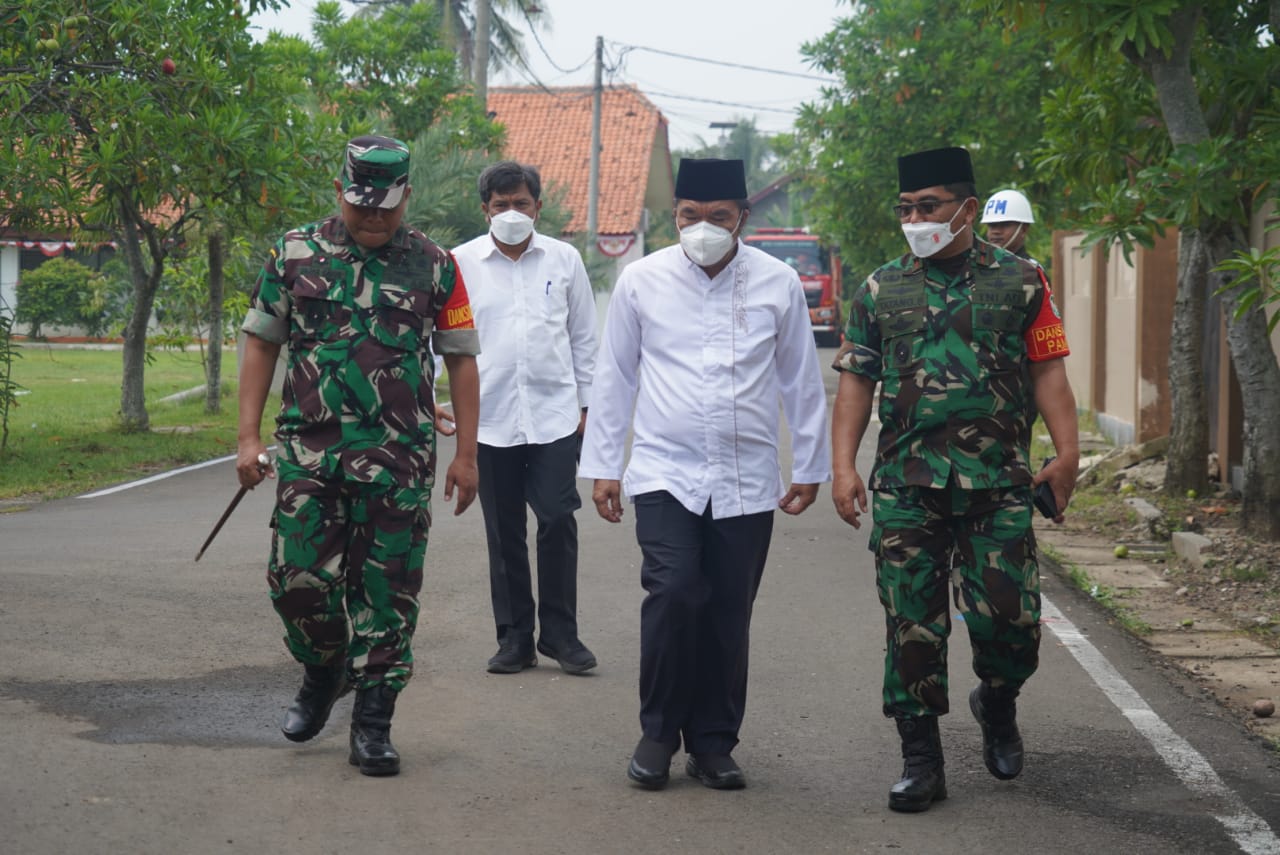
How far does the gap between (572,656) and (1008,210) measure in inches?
123

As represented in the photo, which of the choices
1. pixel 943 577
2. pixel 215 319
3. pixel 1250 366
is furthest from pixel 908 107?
pixel 943 577

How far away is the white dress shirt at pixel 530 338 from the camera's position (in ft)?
23.1

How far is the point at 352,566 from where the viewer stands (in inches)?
215

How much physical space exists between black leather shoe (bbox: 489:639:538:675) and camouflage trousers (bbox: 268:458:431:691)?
1.54 metres

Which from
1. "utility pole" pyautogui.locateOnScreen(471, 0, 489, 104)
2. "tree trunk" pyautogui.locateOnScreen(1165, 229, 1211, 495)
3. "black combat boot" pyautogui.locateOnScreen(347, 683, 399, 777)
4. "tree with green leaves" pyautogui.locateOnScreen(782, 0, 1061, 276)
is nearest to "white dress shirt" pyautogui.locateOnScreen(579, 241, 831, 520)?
"black combat boot" pyautogui.locateOnScreen(347, 683, 399, 777)

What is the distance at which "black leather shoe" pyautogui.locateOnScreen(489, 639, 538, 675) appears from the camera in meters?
7.04

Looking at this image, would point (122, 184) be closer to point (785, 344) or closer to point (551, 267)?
point (551, 267)

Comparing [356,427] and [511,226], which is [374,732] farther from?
[511,226]

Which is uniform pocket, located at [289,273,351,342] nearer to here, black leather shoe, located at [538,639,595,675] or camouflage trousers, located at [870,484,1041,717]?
camouflage trousers, located at [870,484,1041,717]

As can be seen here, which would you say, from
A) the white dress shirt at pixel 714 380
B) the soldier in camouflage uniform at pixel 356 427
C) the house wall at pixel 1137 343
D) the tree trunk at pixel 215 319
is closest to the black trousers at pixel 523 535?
the white dress shirt at pixel 714 380

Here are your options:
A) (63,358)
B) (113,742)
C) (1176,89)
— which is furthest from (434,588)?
(63,358)

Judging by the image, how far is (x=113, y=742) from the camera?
571 cm

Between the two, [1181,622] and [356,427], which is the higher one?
[356,427]

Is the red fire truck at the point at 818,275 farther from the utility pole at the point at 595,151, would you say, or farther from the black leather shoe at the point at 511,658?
the black leather shoe at the point at 511,658
